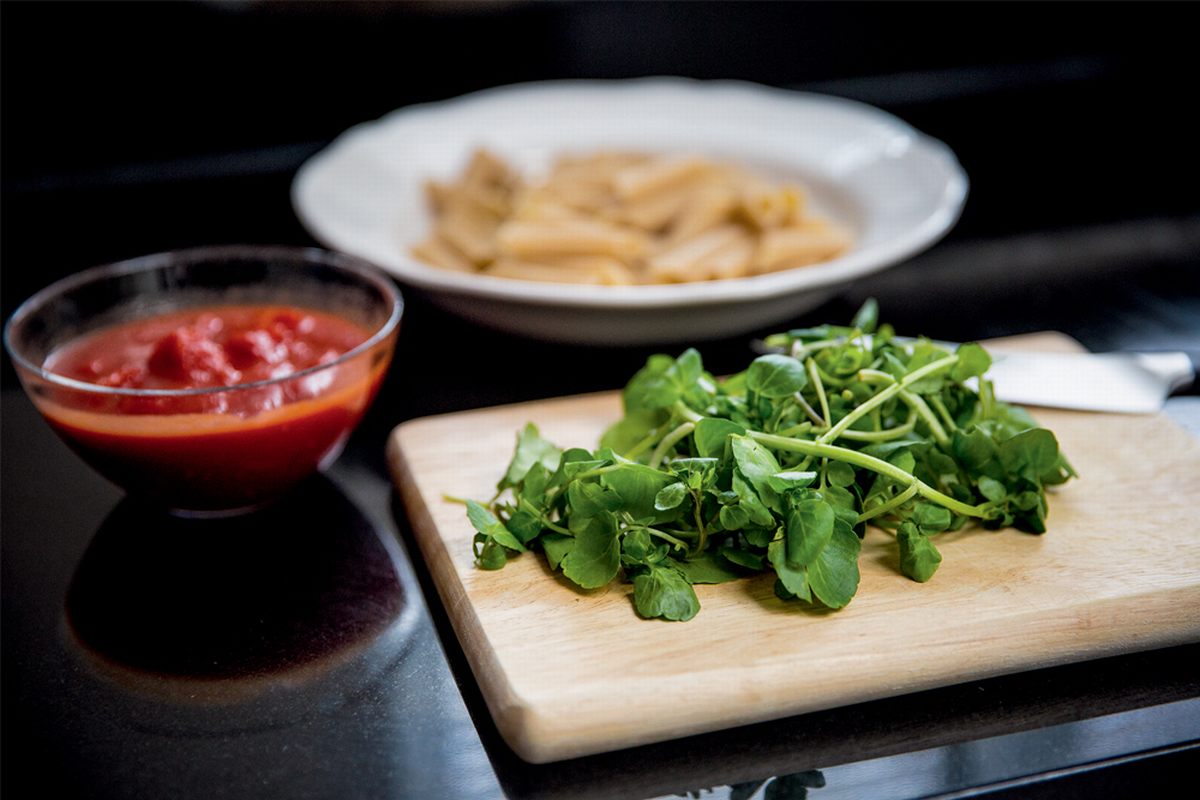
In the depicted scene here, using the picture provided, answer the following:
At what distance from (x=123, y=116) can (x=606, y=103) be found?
0.73m

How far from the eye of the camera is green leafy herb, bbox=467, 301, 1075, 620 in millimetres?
865

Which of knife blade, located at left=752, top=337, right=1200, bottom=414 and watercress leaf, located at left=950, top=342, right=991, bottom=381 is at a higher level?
watercress leaf, located at left=950, top=342, right=991, bottom=381

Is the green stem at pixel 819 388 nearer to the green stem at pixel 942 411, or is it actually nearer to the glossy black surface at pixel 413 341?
the green stem at pixel 942 411

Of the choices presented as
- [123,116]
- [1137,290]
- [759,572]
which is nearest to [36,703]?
[759,572]

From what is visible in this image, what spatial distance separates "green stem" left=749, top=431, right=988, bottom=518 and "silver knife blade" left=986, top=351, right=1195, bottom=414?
266mm

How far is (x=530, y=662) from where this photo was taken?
32.1 inches

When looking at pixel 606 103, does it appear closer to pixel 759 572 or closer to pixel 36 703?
pixel 759 572

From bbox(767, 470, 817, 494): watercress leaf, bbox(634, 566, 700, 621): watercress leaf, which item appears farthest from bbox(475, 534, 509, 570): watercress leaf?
bbox(767, 470, 817, 494): watercress leaf

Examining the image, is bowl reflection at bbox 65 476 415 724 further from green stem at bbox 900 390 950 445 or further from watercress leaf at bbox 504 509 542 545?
green stem at bbox 900 390 950 445

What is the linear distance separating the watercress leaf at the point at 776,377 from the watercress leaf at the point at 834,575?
0.48 feet

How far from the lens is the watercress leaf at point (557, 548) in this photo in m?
0.90

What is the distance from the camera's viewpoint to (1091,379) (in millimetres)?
1176

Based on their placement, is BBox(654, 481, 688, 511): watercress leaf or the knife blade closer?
BBox(654, 481, 688, 511): watercress leaf

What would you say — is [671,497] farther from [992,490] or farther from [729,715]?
[992,490]
